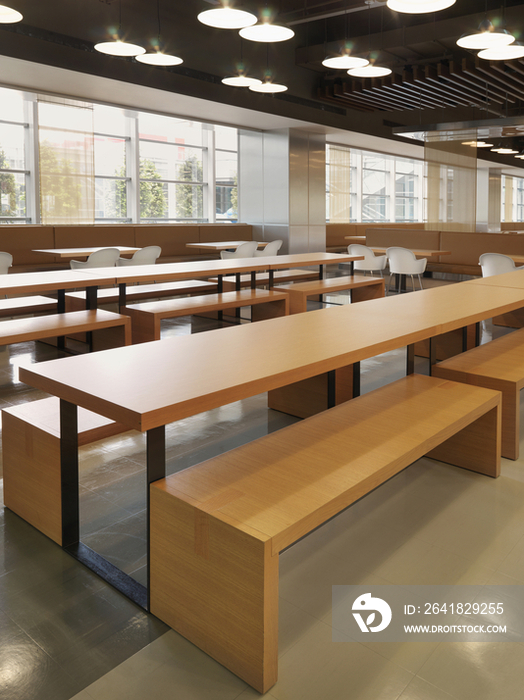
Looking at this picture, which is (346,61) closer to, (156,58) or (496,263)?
(156,58)

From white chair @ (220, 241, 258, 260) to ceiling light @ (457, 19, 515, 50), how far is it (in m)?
4.21

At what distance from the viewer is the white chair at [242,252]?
8.37m

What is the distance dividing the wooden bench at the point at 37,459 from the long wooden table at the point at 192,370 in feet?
0.20

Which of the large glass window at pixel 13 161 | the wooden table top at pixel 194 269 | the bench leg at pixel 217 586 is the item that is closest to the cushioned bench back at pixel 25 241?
the large glass window at pixel 13 161

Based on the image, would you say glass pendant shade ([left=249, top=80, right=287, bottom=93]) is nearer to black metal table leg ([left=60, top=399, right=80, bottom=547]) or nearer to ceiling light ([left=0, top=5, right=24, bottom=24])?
ceiling light ([left=0, top=5, right=24, bottom=24])

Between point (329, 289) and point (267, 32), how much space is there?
2518 mm

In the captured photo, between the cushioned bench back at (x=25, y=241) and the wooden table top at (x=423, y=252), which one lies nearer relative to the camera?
the cushioned bench back at (x=25, y=241)

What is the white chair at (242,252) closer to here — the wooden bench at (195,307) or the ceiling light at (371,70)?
the wooden bench at (195,307)

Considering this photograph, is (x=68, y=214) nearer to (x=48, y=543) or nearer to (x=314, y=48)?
(x=314, y=48)

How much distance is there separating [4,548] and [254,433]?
1486mm

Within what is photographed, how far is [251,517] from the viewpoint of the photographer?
60.6 inches

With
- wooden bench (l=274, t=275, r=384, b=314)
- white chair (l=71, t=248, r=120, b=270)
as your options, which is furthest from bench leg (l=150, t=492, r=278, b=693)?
white chair (l=71, t=248, r=120, b=270)

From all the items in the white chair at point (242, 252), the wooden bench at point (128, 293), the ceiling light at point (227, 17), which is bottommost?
the wooden bench at point (128, 293)

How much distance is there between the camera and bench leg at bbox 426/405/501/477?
2.73m
